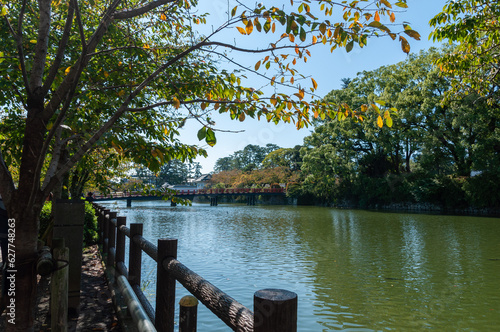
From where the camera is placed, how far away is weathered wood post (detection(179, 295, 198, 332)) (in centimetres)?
169

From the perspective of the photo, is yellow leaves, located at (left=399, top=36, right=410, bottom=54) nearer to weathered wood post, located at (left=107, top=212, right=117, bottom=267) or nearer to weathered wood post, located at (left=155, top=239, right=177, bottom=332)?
weathered wood post, located at (left=155, top=239, right=177, bottom=332)

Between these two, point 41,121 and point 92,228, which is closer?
point 41,121

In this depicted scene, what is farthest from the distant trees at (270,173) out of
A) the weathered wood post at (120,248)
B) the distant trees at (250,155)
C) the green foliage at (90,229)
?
the weathered wood post at (120,248)

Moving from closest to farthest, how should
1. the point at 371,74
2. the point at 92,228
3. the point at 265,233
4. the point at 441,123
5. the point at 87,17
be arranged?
the point at 87,17, the point at 92,228, the point at 265,233, the point at 441,123, the point at 371,74

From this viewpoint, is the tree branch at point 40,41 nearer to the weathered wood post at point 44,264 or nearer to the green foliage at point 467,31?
the weathered wood post at point 44,264

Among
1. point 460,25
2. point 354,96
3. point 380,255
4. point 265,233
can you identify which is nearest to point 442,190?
point 354,96

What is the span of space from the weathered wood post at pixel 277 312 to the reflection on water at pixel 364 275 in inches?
174

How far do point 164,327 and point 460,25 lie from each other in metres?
5.78

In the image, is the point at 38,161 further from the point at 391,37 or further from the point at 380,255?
the point at 380,255

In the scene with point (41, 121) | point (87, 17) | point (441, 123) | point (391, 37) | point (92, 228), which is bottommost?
point (92, 228)

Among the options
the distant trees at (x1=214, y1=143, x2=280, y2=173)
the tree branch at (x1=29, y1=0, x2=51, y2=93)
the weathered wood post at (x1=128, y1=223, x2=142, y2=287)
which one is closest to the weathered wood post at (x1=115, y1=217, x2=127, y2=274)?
the weathered wood post at (x1=128, y1=223, x2=142, y2=287)

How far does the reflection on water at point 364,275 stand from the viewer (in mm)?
5566

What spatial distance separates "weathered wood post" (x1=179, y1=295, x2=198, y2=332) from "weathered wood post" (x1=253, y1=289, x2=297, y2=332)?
0.56 m

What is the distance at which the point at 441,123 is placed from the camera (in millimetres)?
25844
